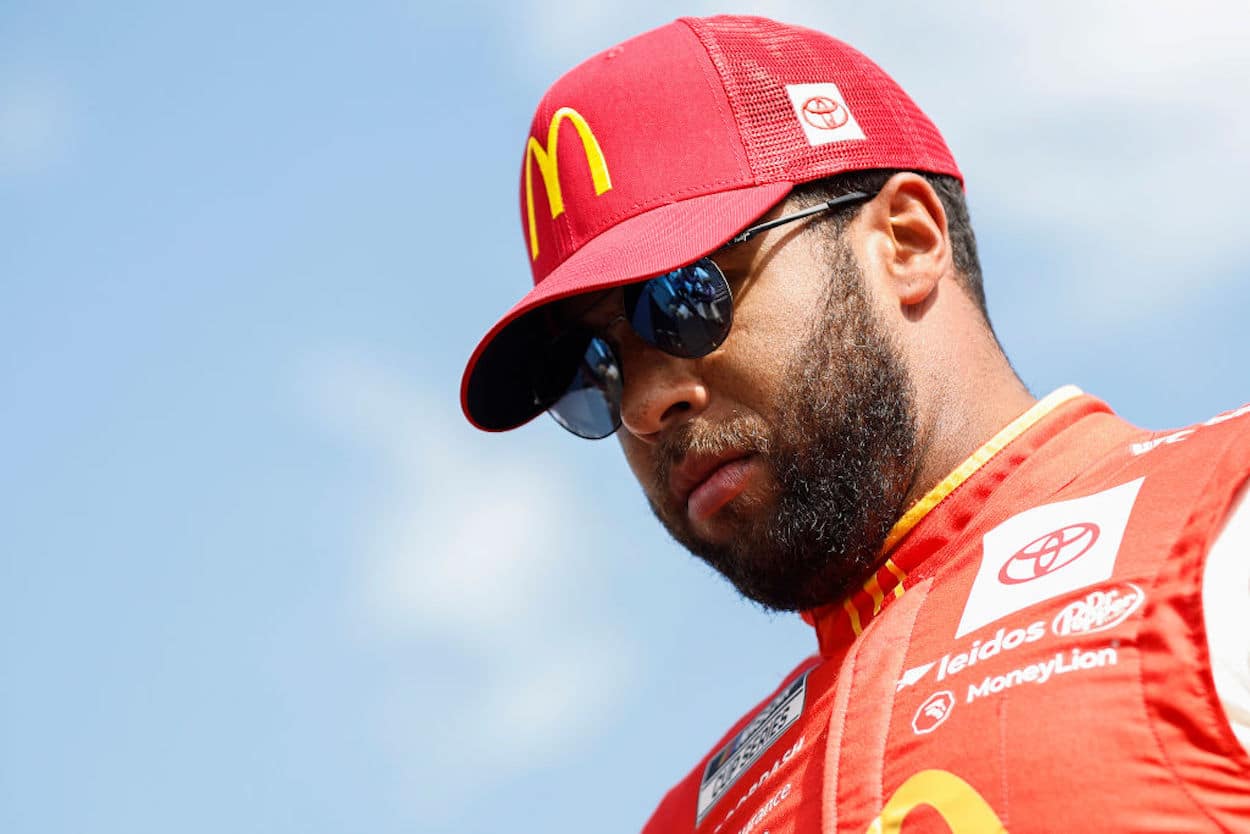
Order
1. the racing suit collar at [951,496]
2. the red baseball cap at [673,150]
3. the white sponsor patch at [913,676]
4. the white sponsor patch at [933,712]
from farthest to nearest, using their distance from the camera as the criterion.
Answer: the red baseball cap at [673,150] → the racing suit collar at [951,496] → the white sponsor patch at [913,676] → the white sponsor patch at [933,712]

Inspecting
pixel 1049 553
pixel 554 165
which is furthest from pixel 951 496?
pixel 554 165

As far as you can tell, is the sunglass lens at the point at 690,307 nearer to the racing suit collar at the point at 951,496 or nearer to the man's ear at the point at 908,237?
the man's ear at the point at 908,237

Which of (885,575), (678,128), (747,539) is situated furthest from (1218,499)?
(678,128)

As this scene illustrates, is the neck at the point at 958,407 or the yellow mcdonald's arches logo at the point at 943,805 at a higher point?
the neck at the point at 958,407

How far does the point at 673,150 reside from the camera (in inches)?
132

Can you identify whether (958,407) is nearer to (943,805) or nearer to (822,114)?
(822,114)

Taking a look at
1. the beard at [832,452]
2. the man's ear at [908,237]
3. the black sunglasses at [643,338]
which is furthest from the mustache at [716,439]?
the man's ear at [908,237]

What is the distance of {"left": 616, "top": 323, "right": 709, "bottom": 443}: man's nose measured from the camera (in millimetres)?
3201

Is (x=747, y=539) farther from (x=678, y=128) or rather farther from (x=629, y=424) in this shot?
(x=678, y=128)

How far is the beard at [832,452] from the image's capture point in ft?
10.1

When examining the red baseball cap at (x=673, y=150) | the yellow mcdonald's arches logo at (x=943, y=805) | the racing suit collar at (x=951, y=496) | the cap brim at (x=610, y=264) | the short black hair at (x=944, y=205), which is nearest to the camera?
the yellow mcdonald's arches logo at (x=943, y=805)

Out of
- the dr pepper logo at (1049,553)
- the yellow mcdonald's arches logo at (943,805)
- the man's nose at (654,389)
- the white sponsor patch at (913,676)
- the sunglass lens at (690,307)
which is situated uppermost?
the sunglass lens at (690,307)

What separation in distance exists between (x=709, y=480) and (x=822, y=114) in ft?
3.15

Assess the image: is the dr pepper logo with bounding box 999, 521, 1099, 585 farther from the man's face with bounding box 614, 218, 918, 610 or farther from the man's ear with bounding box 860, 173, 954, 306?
the man's ear with bounding box 860, 173, 954, 306
